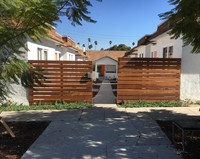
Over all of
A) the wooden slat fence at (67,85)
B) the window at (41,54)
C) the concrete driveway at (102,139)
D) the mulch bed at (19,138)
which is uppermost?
the window at (41,54)

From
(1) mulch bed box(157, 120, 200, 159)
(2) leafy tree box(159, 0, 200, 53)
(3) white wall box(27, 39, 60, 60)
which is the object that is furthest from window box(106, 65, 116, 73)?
(2) leafy tree box(159, 0, 200, 53)

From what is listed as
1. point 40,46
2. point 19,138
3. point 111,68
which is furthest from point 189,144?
point 111,68

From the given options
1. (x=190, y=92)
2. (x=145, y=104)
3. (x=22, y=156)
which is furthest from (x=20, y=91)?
(x=190, y=92)

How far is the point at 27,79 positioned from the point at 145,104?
5891 millimetres

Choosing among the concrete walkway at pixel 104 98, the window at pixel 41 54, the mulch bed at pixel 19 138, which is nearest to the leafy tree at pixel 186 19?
the mulch bed at pixel 19 138

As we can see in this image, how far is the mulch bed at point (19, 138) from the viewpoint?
5.69m

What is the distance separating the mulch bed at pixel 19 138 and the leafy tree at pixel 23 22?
3.51 ft

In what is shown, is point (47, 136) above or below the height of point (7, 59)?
below

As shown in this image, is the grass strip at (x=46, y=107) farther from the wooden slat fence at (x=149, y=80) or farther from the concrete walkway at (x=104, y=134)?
the wooden slat fence at (x=149, y=80)

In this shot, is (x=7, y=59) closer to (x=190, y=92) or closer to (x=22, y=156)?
(x=22, y=156)

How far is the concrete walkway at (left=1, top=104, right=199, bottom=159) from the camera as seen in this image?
5.55 meters

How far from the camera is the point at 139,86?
37.2ft

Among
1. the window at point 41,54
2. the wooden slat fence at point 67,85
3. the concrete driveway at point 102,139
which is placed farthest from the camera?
the window at point 41,54

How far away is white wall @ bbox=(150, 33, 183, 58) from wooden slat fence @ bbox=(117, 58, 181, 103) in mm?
1175
